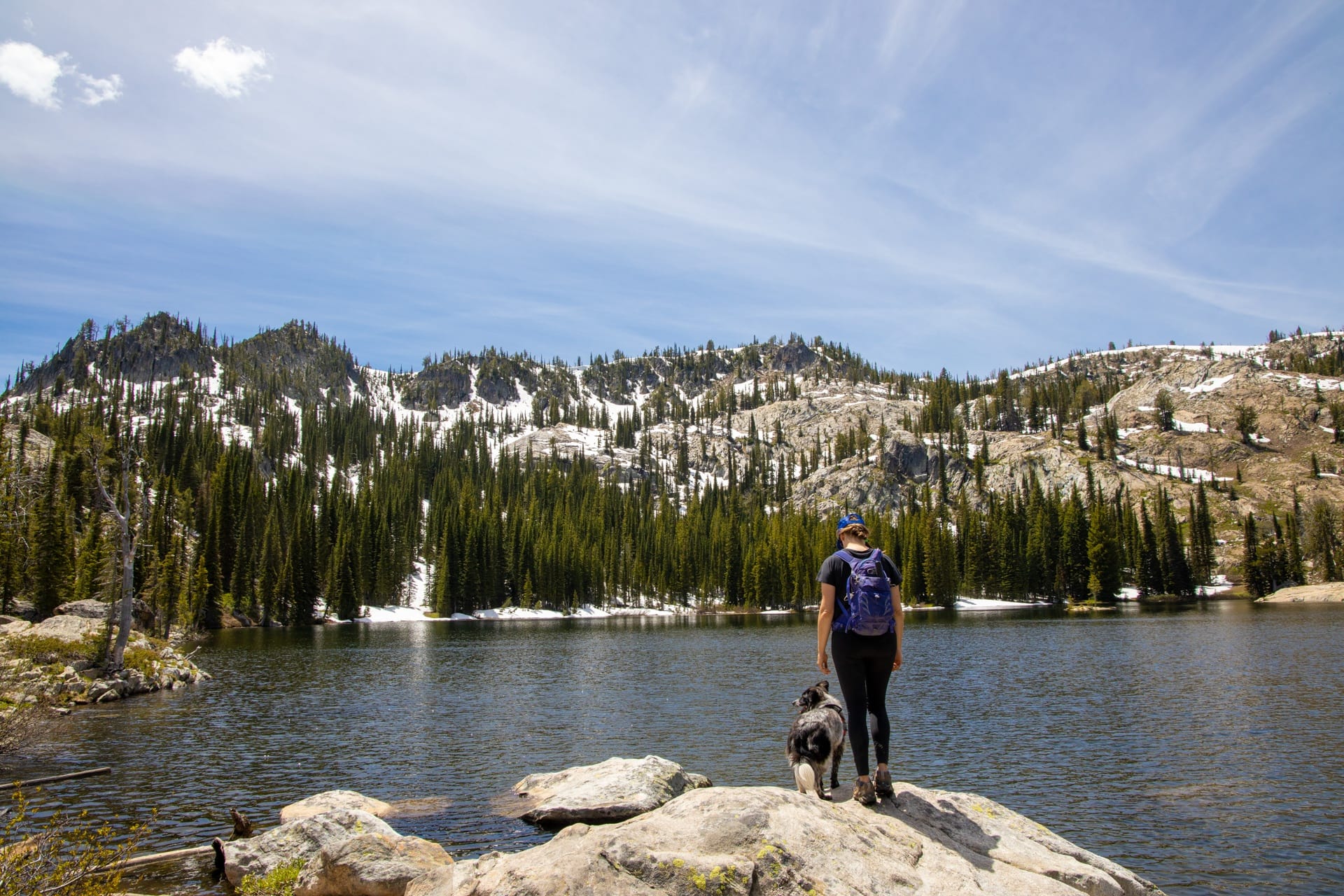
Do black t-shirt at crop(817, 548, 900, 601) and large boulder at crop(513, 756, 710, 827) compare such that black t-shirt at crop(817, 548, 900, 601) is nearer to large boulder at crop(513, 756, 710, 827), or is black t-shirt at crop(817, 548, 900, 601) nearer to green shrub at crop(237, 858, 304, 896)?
green shrub at crop(237, 858, 304, 896)

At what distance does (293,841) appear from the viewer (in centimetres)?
1359

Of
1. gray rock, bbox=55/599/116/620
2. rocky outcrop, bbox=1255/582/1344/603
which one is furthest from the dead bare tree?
rocky outcrop, bbox=1255/582/1344/603

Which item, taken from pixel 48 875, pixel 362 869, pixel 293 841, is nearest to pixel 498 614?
pixel 293 841

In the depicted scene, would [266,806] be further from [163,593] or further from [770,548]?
[770,548]

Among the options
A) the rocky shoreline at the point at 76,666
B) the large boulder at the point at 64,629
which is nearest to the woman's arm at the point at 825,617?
the rocky shoreline at the point at 76,666

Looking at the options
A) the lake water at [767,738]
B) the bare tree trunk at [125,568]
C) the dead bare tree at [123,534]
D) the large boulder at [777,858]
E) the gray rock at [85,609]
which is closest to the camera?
the large boulder at [777,858]

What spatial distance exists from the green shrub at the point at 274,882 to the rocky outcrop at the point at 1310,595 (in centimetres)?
13721

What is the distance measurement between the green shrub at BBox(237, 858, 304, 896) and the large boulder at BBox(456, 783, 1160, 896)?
436 centimetres

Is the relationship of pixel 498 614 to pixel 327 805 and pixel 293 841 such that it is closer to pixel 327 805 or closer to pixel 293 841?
pixel 327 805

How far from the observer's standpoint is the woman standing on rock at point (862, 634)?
9664mm

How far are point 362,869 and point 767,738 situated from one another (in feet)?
53.7

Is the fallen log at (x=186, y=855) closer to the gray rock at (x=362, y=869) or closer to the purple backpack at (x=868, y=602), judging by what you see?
the gray rock at (x=362, y=869)

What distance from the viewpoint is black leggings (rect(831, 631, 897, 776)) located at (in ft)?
32.0

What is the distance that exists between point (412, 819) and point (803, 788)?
12.0 metres
